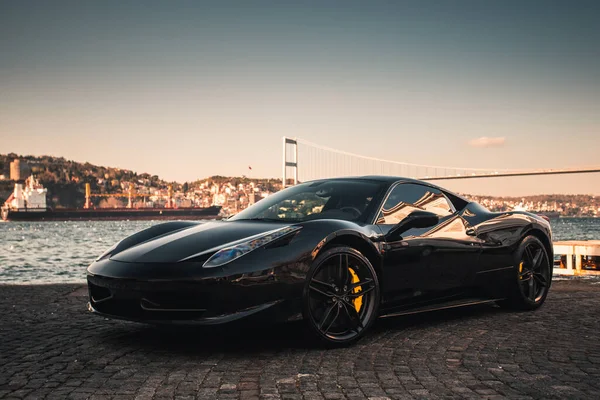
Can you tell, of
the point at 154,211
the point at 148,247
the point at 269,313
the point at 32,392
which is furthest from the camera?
the point at 154,211


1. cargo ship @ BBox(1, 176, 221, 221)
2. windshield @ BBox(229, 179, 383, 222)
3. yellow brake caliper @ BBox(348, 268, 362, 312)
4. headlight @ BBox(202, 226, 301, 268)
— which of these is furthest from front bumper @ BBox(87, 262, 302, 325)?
cargo ship @ BBox(1, 176, 221, 221)

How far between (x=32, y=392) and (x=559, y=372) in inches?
110

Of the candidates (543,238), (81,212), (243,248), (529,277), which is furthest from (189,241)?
(81,212)

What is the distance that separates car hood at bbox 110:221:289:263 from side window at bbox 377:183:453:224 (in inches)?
34.7

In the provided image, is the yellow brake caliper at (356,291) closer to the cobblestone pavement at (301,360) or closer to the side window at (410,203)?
the cobblestone pavement at (301,360)

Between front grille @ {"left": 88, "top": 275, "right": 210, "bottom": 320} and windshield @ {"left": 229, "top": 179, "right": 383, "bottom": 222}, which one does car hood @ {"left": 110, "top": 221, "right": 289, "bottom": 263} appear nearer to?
front grille @ {"left": 88, "top": 275, "right": 210, "bottom": 320}

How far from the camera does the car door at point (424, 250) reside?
15.2ft

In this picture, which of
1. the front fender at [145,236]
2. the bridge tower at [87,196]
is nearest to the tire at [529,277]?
the front fender at [145,236]

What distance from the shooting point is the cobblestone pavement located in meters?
3.24

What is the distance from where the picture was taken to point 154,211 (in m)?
128

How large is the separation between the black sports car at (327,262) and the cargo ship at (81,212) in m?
119

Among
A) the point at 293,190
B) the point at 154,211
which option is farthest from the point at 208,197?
the point at 293,190

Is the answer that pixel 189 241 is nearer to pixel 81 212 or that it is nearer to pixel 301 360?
pixel 301 360

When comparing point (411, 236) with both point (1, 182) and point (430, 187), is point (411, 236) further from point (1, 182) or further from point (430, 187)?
point (1, 182)
